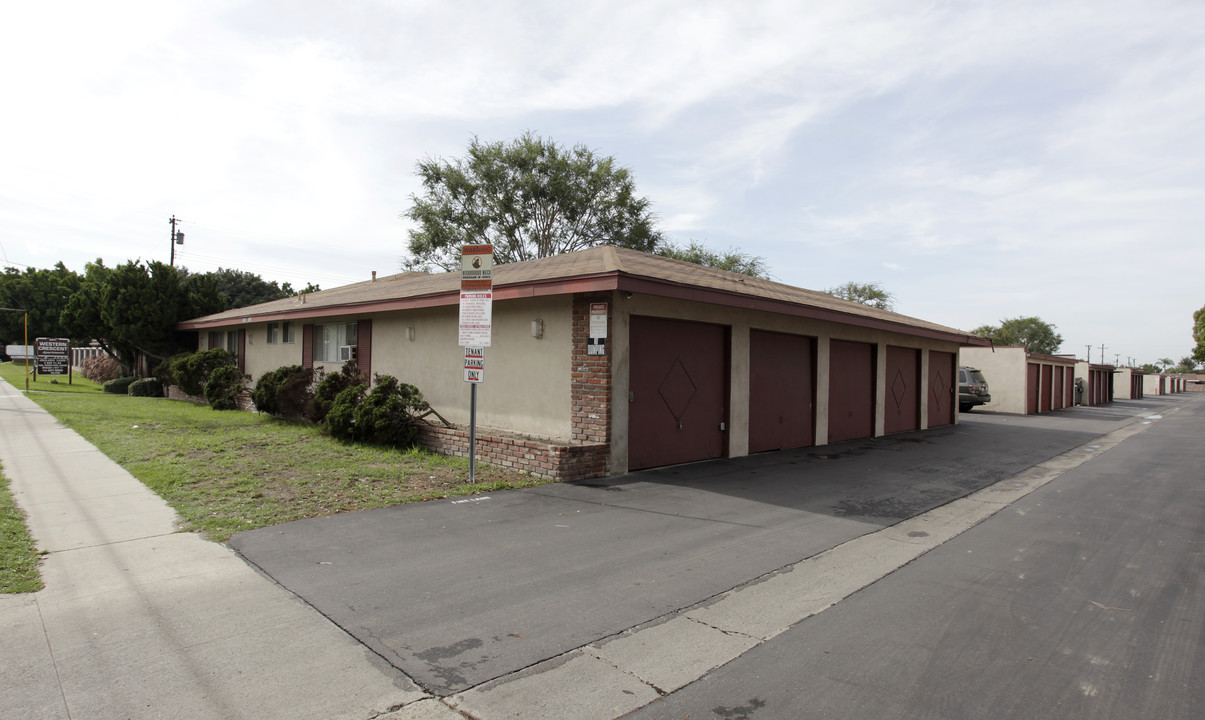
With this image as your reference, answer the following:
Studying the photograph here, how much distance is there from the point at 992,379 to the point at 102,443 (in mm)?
29113

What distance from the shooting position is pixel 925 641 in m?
3.88

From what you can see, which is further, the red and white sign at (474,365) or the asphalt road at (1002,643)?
the red and white sign at (474,365)

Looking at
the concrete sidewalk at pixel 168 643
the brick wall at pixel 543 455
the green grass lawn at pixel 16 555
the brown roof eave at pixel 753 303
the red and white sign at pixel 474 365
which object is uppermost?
the brown roof eave at pixel 753 303

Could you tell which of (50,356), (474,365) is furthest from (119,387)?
(474,365)

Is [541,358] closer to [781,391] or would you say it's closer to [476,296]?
[476,296]

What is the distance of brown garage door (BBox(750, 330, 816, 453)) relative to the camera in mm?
11695

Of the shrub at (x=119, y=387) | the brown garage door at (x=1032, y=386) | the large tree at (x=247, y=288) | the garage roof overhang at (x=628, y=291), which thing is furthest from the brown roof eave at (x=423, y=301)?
the large tree at (x=247, y=288)

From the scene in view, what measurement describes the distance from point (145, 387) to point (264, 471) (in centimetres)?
1770

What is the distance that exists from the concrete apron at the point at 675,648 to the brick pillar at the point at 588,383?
145 inches

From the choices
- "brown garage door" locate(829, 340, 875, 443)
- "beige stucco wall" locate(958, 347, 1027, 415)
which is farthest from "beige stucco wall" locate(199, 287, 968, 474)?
"beige stucco wall" locate(958, 347, 1027, 415)

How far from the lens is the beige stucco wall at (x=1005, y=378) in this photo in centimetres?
2577

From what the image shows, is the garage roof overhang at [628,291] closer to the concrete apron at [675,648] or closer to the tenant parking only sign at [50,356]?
the concrete apron at [675,648]

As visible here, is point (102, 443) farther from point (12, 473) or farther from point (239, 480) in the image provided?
point (239, 480)

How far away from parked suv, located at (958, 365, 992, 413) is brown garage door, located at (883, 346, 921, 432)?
929 centimetres
